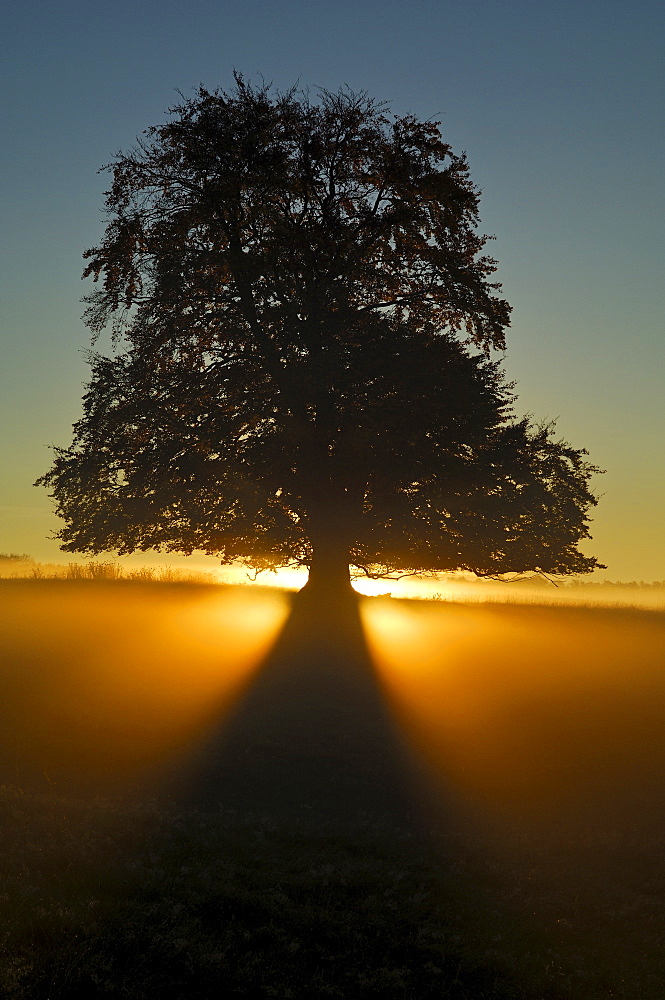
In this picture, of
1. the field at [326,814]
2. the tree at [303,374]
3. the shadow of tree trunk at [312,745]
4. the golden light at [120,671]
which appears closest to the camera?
the field at [326,814]

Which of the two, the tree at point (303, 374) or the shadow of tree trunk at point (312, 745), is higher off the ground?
the tree at point (303, 374)

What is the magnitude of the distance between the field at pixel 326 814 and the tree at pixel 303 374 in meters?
3.68

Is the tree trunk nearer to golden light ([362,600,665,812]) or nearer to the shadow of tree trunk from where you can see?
the shadow of tree trunk

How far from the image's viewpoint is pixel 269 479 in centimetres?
2575

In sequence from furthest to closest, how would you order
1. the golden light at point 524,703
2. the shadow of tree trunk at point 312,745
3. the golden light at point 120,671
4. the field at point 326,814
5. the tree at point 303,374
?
the tree at point 303,374 < the golden light at point 120,671 < the golden light at point 524,703 < the shadow of tree trunk at point 312,745 < the field at point 326,814

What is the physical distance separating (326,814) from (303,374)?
12.6m

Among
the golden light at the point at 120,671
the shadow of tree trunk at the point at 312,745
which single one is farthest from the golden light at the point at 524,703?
the golden light at the point at 120,671

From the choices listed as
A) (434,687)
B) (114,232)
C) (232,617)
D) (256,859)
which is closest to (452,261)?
(114,232)

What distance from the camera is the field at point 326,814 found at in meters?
9.41

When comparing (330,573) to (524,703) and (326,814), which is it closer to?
(524,703)

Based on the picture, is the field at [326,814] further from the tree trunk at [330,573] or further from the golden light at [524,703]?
the tree trunk at [330,573]

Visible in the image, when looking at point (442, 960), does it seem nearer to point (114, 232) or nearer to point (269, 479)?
point (269, 479)

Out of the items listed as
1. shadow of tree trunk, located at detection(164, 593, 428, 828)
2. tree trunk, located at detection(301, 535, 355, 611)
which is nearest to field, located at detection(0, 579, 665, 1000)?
shadow of tree trunk, located at detection(164, 593, 428, 828)

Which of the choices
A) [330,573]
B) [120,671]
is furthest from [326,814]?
[330,573]
